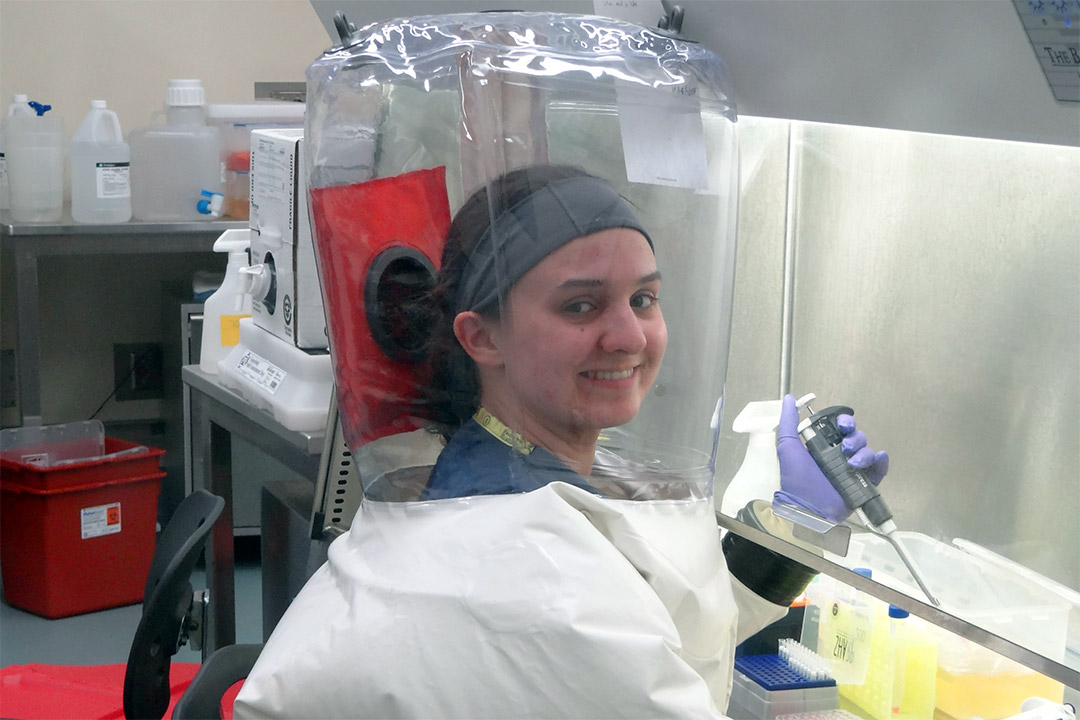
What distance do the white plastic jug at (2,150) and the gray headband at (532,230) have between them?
2.61m

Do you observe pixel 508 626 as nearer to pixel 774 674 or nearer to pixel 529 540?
pixel 529 540

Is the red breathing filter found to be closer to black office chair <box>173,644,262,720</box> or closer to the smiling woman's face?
the smiling woman's face

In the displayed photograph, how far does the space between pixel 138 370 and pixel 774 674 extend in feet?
9.01

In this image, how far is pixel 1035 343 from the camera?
4.56 ft

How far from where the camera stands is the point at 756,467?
1.39 metres

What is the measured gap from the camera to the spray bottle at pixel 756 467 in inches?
53.5

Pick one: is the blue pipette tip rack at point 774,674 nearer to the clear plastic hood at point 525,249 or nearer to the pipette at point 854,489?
the pipette at point 854,489

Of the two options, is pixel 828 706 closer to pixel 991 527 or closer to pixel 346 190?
pixel 991 527

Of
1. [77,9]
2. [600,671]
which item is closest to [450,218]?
[600,671]

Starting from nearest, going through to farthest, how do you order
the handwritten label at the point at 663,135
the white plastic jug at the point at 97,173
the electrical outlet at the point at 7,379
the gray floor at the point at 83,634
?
the handwritten label at the point at 663,135
the gray floor at the point at 83,634
the white plastic jug at the point at 97,173
the electrical outlet at the point at 7,379

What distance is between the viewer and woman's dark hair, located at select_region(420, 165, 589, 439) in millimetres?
1024

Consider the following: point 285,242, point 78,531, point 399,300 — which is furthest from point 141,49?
point 399,300

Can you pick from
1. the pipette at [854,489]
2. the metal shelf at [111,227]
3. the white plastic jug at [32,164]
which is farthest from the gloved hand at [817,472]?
the white plastic jug at [32,164]

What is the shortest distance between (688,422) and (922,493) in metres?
0.48
